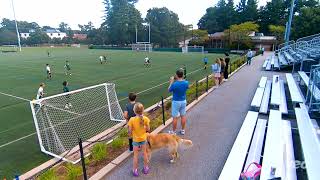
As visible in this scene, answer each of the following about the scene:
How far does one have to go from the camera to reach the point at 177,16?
9906cm

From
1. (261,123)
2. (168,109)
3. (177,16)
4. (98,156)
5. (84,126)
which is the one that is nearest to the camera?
(98,156)

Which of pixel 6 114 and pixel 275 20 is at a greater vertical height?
pixel 275 20

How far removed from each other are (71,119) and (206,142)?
20.8ft

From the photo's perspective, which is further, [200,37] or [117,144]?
[200,37]

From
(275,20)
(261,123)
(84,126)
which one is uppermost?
(275,20)

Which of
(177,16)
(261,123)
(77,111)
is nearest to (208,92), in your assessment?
(261,123)

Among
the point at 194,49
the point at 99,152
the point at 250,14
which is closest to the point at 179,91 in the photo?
the point at 99,152

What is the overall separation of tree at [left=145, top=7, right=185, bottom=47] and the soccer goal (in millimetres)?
79688

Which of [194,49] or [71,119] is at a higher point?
[194,49]

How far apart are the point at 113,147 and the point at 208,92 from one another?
778 centimetres

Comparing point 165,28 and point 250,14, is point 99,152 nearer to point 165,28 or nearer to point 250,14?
point 165,28

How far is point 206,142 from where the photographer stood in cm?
762

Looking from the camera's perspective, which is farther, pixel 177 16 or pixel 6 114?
pixel 177 16

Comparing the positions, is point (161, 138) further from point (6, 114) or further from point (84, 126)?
point (6, 114)
